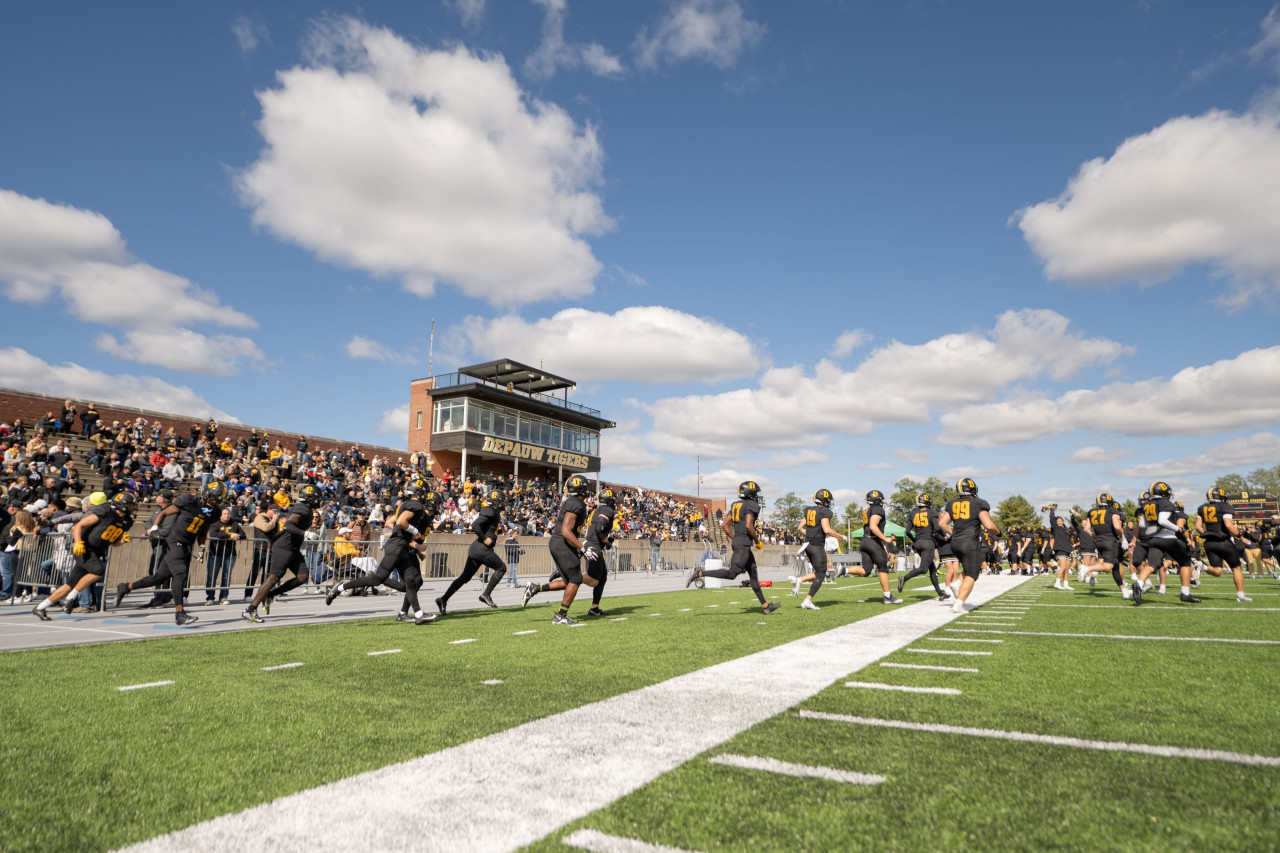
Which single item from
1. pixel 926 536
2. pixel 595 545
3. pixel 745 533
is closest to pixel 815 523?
pixel 745 533

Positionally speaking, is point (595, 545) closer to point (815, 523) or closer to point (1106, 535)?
point (815, 523)

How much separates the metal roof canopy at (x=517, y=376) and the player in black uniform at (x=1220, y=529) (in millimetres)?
36865

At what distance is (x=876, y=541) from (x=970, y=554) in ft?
10.1

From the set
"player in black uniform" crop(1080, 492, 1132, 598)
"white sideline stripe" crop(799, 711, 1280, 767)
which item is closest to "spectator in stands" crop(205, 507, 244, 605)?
"white sideline stripe" crop(799, 711, 1280, 767)

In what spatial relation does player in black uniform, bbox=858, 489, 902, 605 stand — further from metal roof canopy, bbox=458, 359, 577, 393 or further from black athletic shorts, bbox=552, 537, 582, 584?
metal roof canopy, bbox=458, 359, 577, 393

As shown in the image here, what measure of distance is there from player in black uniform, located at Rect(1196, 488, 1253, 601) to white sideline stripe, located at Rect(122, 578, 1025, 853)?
1093cm

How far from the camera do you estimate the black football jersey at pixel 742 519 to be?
1013cm

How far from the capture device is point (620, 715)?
4.00 metres

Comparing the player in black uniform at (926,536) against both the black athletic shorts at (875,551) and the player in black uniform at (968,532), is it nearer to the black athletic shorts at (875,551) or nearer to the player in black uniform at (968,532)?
the black athletic shorts at (875,551)

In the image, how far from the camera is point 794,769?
9.95 feet

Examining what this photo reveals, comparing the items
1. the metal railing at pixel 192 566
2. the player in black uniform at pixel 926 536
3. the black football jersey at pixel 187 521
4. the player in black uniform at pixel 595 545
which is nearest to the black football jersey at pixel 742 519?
the player in black uniform at pixel 595 545

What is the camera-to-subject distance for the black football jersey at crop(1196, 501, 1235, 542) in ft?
39.2

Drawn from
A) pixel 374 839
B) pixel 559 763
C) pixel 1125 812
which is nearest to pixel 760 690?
pixel 559 763

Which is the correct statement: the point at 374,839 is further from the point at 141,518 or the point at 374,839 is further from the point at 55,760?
the point at 141,518
